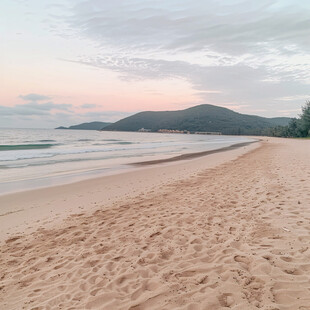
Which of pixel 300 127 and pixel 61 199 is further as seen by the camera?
pixel 300 127

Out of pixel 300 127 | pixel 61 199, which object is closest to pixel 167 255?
pixel 61 199

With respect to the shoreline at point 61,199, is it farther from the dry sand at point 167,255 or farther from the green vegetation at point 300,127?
the green vegetation at point 300,127

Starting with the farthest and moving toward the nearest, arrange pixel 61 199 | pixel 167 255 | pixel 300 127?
pixel 300 127
pixel 61 199
pixel 167 255

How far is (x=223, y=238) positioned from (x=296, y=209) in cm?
233

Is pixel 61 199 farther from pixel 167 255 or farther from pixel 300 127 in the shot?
pixel 300 127

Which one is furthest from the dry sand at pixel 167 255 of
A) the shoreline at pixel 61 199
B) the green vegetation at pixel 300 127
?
the green vegetation at pixel 300 127

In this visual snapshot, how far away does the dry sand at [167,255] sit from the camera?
114 inches

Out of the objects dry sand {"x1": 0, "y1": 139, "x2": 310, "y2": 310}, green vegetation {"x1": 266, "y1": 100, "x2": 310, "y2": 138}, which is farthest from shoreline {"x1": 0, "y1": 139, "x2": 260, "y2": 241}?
green vegetation {"x1": 266, "y1": 100, "x2": 310, "y2": 138}

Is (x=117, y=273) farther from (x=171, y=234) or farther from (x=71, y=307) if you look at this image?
(x=171, y=234)

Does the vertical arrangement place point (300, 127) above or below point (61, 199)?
above

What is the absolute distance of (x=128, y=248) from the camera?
4301 millimetres

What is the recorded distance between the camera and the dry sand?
291 centimetres

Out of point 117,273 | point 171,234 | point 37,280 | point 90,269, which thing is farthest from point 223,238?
point 37,280

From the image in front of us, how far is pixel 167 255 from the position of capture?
156 inches
